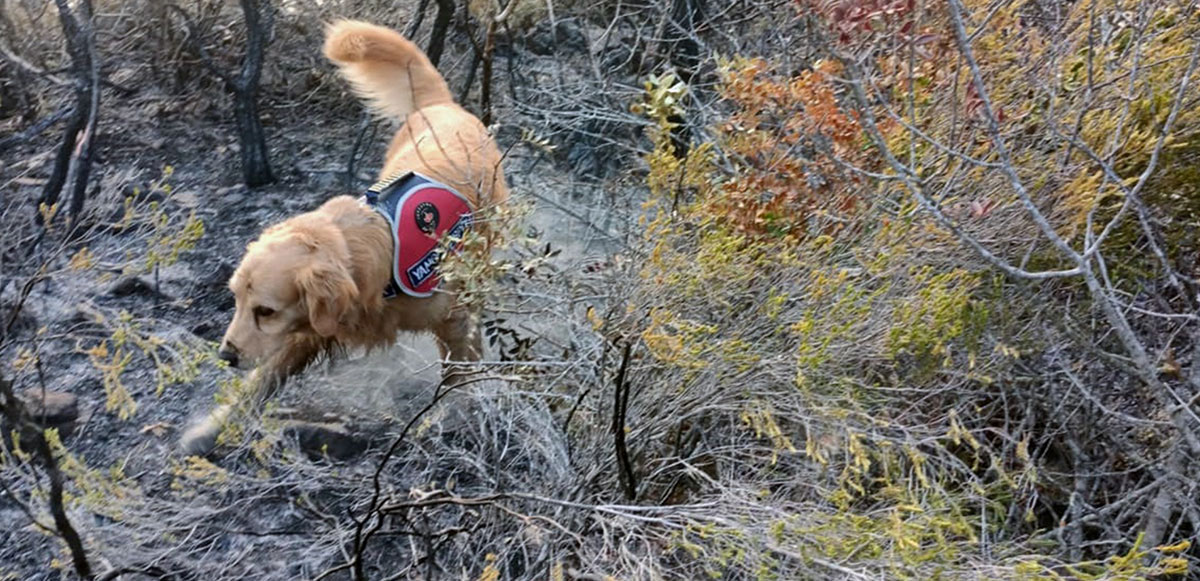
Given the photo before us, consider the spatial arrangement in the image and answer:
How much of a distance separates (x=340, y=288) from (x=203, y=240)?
2.11 metres

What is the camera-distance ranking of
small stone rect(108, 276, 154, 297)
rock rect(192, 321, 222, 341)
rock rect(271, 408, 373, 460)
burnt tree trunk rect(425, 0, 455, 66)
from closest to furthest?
rock rect(271, 408, 373, 460), rock rect(192, 321, 222, 341), small stone rect(108, 276, 154, 297), burnt tree trunk rect(425, 0, 455, 66)

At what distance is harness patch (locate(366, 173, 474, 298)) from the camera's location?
3.90 metres

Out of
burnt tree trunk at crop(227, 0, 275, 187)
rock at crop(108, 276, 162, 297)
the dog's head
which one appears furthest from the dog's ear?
burnt tree trunk at crop(227, 0, 275, 187)

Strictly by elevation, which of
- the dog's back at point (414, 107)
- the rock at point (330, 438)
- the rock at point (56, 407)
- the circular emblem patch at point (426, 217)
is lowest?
the rock at point (330, 438)

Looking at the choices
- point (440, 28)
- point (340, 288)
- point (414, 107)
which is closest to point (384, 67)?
point (414, 107)

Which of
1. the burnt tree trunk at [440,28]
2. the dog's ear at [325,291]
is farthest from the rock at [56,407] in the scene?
the burnt tree trunk at [440,28]

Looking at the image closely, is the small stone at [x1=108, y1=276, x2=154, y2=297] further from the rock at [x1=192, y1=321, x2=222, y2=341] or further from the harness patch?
the harness patch

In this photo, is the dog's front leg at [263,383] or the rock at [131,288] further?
the rock at [131,288]

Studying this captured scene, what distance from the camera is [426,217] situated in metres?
3.92

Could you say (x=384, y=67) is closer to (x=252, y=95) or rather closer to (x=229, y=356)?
(x=252, y=95)

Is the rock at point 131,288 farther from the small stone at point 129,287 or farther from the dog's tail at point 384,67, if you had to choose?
the dog's tail at point 384,67

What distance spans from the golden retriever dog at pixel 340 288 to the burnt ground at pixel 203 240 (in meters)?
0.19

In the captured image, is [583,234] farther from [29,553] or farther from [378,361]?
[29,553]

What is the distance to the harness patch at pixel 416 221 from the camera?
3904 millimetres
